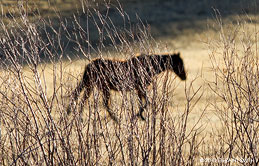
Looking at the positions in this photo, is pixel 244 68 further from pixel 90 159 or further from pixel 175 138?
pixel 90 159

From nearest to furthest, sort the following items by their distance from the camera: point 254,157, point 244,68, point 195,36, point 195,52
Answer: point 254,157
point 244,68
point 195,52
point 195,36

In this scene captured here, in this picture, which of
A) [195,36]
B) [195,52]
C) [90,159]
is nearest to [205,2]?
[195,36]

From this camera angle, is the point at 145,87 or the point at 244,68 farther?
the point at 244,68

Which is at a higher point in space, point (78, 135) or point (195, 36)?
point (195, 36)

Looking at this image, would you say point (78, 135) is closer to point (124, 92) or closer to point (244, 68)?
point (124, 92)

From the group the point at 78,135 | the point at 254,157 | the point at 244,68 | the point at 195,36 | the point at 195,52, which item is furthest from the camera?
the point at 195,36

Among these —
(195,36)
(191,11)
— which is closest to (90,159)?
(195,36)

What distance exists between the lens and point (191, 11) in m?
15.1

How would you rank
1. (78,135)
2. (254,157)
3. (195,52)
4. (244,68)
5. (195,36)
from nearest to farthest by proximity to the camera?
(78,135) < (254,157) < (244,68) < (195,52) < (195,36)

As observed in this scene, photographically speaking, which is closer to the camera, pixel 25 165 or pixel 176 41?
pixel 25 165

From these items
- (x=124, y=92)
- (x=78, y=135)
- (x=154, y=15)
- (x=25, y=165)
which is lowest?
(x=25, y=165)

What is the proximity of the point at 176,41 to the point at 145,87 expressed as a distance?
9627mm

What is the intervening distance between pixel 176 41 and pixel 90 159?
32.1ft

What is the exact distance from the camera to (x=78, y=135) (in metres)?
4.26
